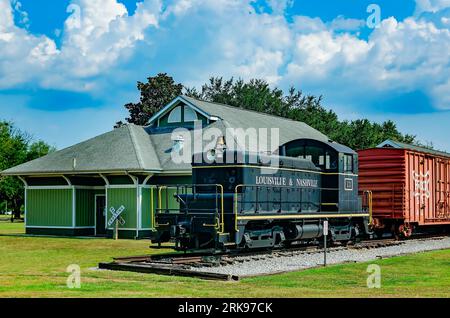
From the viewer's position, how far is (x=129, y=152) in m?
34.2

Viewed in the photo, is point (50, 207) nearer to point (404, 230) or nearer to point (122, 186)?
point (122, 186)

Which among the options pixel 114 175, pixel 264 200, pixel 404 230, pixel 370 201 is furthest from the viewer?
pixel 114 175

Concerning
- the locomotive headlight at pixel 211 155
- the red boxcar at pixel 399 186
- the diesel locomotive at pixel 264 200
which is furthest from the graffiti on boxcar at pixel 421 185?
the locomotive headlight at pixel 211 155

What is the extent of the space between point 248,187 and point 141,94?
183ft

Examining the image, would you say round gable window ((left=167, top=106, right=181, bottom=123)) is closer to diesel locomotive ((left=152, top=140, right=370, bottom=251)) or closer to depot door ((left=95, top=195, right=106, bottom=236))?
depot door ((left=95, top=195, right=106, bottom=236))

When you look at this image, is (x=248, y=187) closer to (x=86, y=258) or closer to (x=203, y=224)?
(x=203, y=224)

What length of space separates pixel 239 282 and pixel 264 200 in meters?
7.17

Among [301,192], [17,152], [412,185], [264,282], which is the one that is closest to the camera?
[264,282]

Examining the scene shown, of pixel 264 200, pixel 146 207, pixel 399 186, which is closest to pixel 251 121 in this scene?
pixel 146 207

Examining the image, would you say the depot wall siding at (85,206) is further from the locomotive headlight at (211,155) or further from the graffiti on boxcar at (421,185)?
the graffiti on boxcar at (421,185)

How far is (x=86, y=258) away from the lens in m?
21.5

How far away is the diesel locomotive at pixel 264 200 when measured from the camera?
19531 mm

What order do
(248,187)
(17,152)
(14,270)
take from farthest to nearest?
1. (17,152)
2. (248,187)
3. (14,270)

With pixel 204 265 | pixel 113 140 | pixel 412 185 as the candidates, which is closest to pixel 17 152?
pixel 113 140
